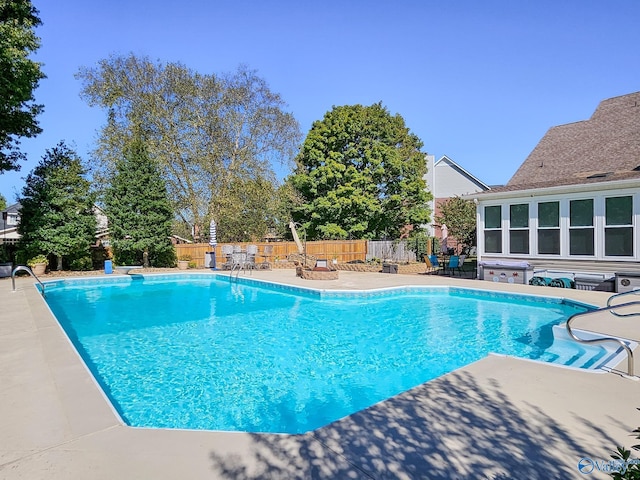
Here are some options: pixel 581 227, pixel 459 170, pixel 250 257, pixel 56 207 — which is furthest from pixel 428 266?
pixel 459 170

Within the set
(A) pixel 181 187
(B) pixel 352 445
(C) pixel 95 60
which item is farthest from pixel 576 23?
(C) pixel 95 60

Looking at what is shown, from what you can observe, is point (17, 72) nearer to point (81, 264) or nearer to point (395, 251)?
point (81, 264)

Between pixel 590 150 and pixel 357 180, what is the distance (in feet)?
36.1

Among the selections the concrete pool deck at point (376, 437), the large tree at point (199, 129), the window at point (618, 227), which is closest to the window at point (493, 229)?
the window at point (618, 227)

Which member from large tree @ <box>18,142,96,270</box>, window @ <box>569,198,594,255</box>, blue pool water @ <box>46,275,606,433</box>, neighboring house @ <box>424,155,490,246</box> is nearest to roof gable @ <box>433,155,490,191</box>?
neighboring house @ <box>424,155,490,246</box>

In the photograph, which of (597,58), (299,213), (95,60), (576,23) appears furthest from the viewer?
(299,213)

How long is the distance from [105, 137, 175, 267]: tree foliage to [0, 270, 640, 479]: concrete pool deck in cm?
1421

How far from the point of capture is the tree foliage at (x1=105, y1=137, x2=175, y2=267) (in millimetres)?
17141

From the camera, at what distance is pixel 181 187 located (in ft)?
78.6

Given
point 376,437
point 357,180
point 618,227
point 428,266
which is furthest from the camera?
point 357,180

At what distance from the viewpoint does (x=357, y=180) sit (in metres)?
21.1

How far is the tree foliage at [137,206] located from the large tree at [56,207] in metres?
1.00

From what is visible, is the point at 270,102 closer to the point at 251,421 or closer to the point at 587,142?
the point at 587,142

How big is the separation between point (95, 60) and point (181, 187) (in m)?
8.46
